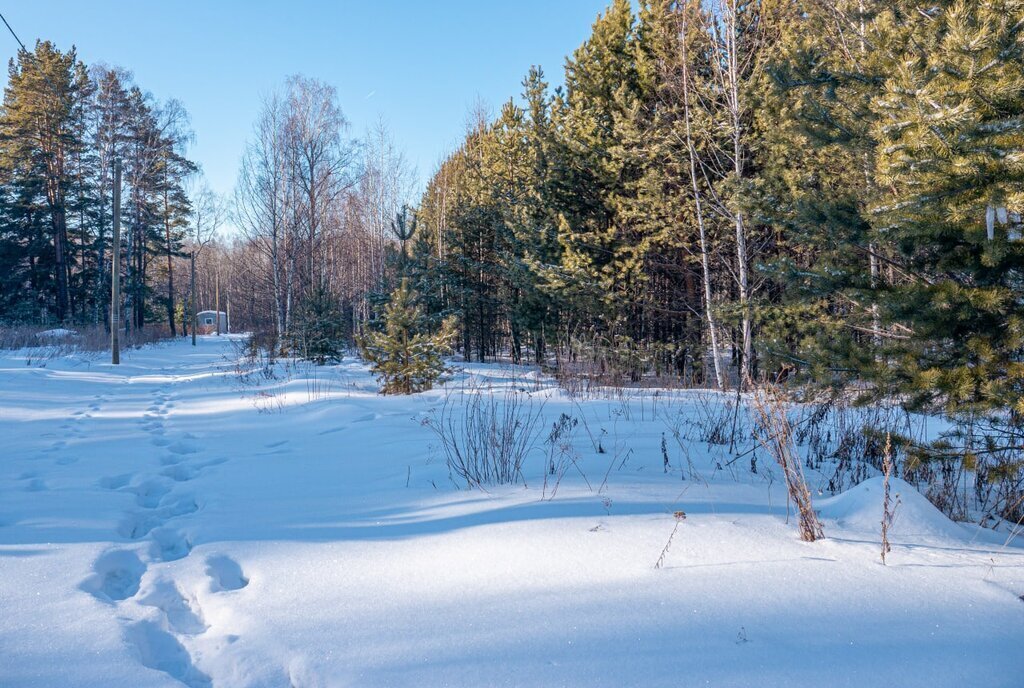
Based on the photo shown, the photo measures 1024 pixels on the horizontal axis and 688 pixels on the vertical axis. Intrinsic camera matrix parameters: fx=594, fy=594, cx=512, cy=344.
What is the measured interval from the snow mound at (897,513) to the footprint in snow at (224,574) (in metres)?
2.99

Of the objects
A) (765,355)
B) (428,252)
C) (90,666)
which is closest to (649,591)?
(90,666)

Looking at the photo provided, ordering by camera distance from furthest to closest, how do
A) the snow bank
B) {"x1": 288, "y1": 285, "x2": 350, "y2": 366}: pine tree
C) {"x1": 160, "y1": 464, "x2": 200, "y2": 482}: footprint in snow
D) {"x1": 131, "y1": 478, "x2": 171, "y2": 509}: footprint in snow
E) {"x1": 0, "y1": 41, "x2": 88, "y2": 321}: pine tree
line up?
{"x1": 0, "y1": 41, "x2": 88, "y2": 321}: pine tree, the snow bank, {"x1": 288, "y1": 285, "x2": 350, "y2": 366}: pine tree, {"x1": 160, "y1": 464, "x2": 200, "y2": 482}: footprint in snow, {"x1": 131, "y1": 478, "x2": 171, "y2": 509}: footprint in snow

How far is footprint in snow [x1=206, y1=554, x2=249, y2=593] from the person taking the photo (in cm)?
270

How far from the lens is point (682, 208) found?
12086mm

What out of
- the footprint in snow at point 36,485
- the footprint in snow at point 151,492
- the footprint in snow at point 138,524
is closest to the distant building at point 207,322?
the footprint in snow at point 36,485

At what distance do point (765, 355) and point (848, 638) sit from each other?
351 cm

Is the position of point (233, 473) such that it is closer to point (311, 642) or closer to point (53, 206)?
point (311, 642)

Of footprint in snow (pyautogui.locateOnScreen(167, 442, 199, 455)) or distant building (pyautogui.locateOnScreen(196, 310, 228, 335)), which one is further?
distant building (pyautogui.locateOnScreen(196, 310, 228, 335))

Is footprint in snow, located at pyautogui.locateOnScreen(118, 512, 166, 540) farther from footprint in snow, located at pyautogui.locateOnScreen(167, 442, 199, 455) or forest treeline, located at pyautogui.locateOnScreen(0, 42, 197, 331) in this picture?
forest treeline, located at pyautogui.locateOnScreen(0, 42, 197, 331)

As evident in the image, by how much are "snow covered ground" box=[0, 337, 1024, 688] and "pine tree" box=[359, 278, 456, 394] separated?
413 centimetres

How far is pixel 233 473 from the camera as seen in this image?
188 inches

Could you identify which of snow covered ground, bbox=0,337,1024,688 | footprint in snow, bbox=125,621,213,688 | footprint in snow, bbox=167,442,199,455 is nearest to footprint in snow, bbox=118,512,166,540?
snow covered ground, bbox=0,337,1024,688

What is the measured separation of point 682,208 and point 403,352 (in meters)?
6.63

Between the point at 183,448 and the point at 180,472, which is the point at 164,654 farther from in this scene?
the point at 183,448
